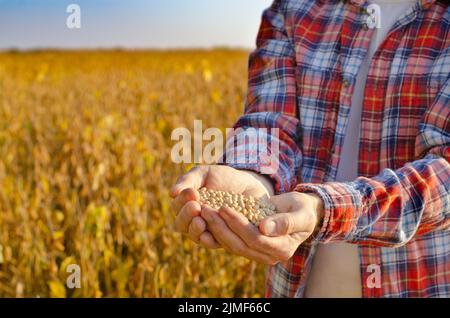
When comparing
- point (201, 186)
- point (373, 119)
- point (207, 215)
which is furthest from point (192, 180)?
point (373, 119)

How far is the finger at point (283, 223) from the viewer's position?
1.12 m

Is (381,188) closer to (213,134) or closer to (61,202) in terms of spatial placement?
(61,202)

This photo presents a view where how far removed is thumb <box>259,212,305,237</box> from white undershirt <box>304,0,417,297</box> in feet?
1.14

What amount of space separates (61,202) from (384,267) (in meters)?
1.91

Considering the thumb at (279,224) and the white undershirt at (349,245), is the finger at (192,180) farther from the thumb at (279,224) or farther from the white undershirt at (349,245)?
the white undershirt at (349,245)

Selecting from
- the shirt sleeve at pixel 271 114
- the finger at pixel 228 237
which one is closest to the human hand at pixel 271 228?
the finger at pixel 228 237

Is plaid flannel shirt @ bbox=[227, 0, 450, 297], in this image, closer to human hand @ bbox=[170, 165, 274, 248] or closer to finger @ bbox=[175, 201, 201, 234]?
human hand @ bbox=[170, 165, 274, 248]

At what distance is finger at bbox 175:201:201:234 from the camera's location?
1.18 m

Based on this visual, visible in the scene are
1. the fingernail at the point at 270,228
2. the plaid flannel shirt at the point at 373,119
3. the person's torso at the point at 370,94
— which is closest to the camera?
the fingernail at the point at 270,228

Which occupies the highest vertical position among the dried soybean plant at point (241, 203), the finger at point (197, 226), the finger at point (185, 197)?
the finger at point (185, 197)

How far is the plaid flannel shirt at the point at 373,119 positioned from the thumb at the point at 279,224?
0.35 feet

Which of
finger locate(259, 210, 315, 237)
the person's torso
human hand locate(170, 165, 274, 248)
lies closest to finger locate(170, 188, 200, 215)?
human hand locate(170, 165, 274, 248)

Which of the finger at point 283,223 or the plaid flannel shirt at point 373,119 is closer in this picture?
the finger at point 283,223
